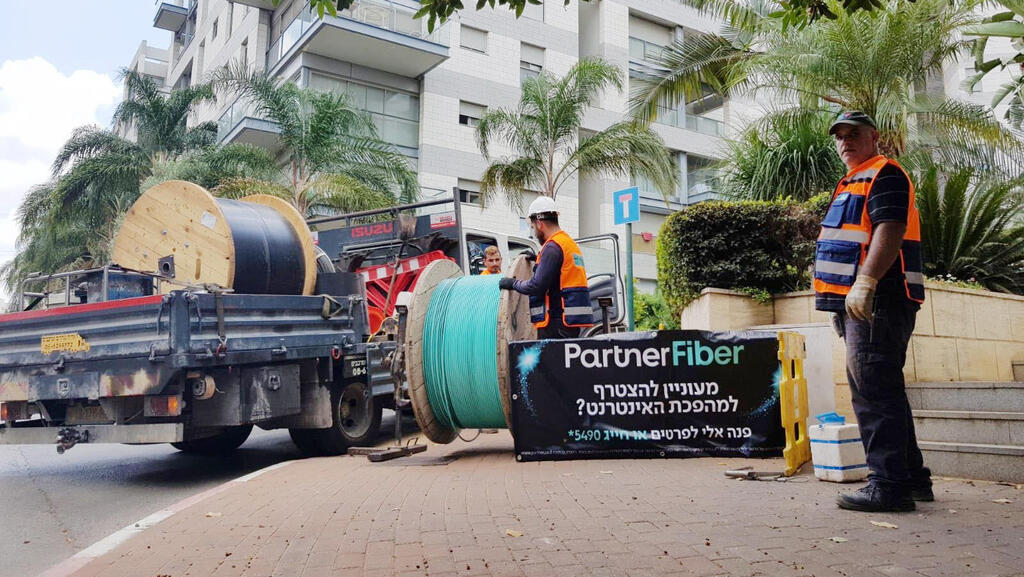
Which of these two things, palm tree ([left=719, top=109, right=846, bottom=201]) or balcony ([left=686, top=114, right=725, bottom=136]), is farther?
balcony ([left=686, top=114, right=725, bottom=136])

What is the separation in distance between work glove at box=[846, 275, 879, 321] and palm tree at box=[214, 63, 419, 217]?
18.6 metres

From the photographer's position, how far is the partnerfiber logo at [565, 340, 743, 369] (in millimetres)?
6359

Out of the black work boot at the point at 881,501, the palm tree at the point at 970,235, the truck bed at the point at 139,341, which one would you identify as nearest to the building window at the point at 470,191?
the palm tree at the point at 970,235

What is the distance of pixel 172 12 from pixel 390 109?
85.9 feet

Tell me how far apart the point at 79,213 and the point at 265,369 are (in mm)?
30042

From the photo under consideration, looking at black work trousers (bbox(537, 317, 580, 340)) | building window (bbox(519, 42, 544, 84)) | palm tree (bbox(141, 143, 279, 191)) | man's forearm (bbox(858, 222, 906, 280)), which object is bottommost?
black work trousers (bbox(537, 317, 580, 340))

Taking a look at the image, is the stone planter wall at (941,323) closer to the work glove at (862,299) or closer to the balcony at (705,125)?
the work glove at (862,299)

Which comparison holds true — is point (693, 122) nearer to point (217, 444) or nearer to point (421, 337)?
point (217, 444)

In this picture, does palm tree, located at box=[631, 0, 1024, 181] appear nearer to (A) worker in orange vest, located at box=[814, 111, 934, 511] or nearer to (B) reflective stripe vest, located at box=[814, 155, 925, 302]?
(B) reflective stripe vest, located at box=[814, 155, 925, 302]

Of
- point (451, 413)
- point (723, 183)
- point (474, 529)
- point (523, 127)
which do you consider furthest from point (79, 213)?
point (474, 529)

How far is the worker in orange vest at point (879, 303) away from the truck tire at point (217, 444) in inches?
269

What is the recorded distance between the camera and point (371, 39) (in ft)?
84.2

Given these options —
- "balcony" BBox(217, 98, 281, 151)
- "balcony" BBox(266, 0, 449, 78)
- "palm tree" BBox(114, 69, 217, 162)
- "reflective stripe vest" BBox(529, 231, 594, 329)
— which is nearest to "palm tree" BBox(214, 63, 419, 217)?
"balcony" BBox(217, 98, 281, 151)

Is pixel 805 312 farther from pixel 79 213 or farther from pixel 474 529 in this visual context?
pixel 79 213
